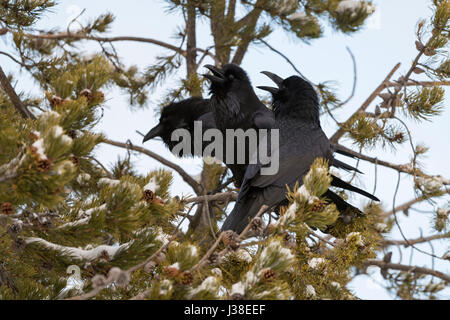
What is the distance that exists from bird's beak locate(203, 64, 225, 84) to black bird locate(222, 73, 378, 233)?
0.64m

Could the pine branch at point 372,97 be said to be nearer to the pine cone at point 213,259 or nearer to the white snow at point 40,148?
the pine cone at point 213,259

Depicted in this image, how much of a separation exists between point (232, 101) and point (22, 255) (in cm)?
307

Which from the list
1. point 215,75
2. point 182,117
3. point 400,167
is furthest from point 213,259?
point 182,117

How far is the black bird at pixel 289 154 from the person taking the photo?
3279 millimetres

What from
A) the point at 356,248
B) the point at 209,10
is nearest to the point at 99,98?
the point at 356,248

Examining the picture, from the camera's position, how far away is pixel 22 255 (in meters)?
2.34

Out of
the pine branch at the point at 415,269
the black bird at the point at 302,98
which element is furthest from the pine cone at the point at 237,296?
the pine branch at the point at 415,269

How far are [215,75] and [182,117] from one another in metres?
0.85

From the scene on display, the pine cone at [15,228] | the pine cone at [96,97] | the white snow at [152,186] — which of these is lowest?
the pine cone at [15,228]

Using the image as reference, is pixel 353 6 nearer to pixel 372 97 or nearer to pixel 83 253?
pixel 372 97

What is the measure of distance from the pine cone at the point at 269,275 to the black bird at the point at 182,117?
143 inches

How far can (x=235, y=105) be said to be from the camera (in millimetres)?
4973

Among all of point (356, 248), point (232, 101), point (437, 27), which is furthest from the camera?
point (232, 101)
